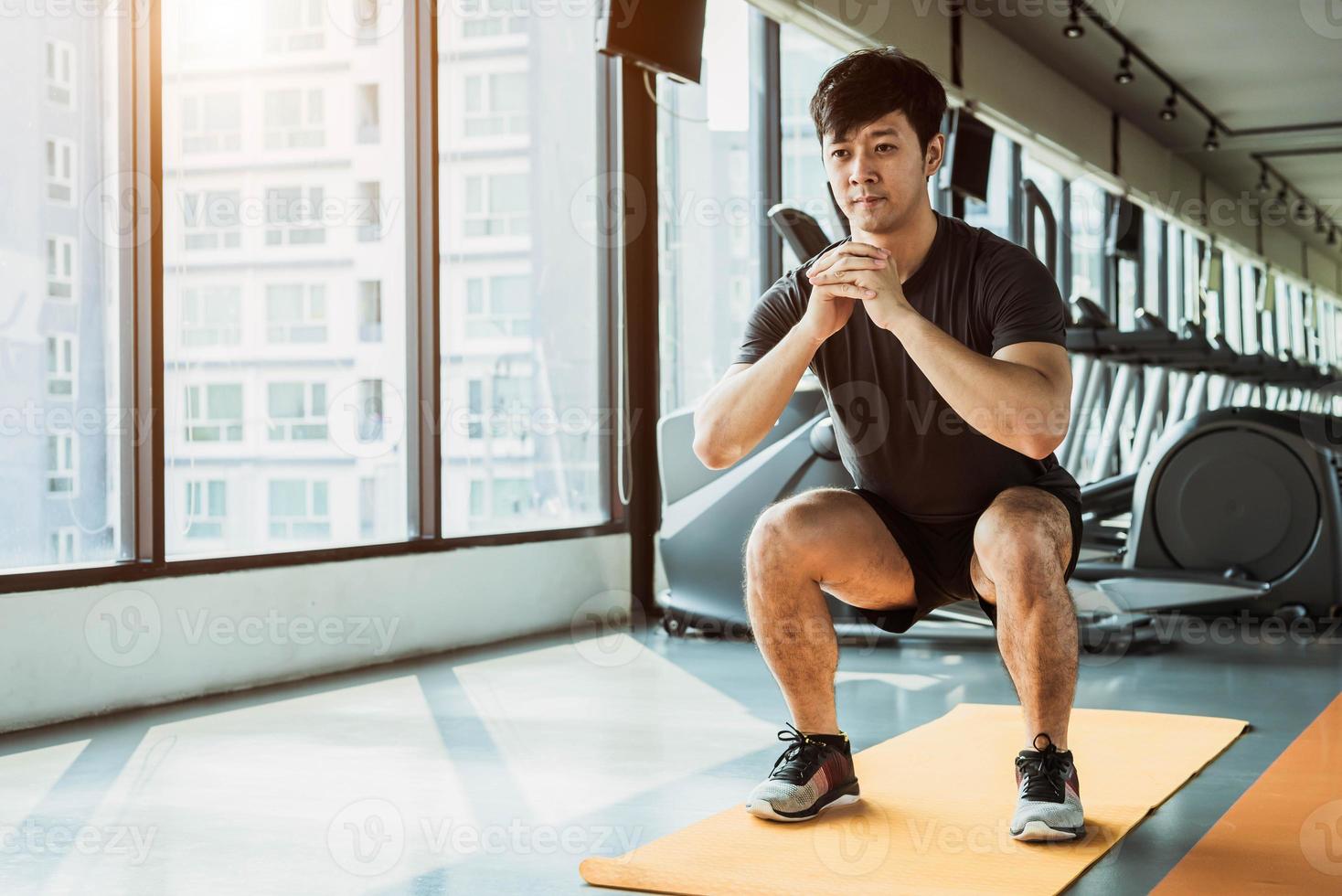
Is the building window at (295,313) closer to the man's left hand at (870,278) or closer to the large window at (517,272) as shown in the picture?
the large window at (517,272)

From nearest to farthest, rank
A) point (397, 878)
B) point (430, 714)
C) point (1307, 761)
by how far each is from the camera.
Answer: point (397, 878)
point (1307, 761)
point (430, 714)

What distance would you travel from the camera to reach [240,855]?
74.2 inches

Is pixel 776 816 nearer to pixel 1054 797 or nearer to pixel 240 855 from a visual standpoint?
pixel 1054 797

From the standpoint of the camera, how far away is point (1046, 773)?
1871 mm

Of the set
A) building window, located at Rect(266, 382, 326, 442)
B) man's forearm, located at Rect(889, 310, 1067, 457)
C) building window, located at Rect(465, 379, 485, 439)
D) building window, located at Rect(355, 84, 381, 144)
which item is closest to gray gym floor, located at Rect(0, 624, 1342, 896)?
man's forearm, located at Rect(889, 310, 1067, 457)

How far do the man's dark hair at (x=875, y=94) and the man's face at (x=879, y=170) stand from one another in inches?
0.5

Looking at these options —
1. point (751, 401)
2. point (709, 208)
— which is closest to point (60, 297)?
point (751, 401)

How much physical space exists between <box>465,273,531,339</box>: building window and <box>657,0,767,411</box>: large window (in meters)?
0.72

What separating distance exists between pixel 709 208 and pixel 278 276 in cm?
210

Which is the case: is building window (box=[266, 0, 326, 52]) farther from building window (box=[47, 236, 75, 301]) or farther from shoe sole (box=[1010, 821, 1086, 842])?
shoe sole (box=[1010, 821, 1086, 842])

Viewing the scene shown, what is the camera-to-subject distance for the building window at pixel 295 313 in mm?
3764

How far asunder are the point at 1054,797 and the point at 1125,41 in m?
6.91

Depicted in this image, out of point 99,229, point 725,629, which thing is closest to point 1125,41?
point 725,629

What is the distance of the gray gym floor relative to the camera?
1841mm
